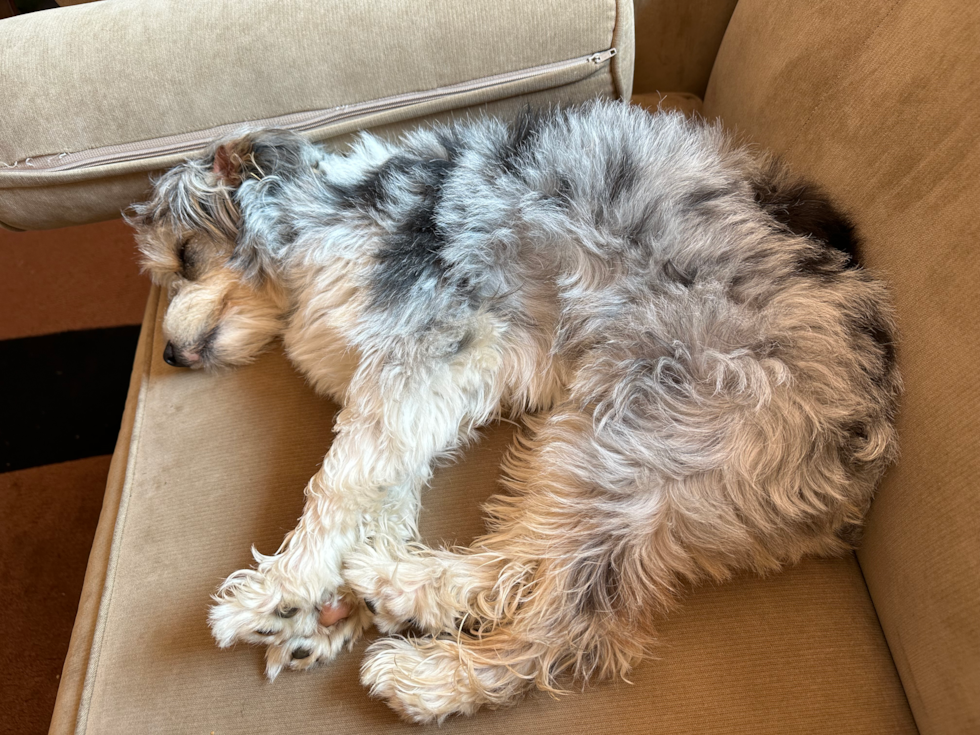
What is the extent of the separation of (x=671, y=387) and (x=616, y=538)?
31 centimetres

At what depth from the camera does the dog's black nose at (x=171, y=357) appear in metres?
1.46

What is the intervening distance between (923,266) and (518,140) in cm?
84

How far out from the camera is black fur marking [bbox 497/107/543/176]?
134 cm

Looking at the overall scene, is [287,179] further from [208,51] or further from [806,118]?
[806,118]

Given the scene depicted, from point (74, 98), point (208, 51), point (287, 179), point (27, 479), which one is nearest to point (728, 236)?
point (287, 179)

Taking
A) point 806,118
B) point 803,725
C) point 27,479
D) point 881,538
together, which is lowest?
point 27,479

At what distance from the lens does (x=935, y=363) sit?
3.24 ft

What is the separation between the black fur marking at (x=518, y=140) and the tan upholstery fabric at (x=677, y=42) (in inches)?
21.6

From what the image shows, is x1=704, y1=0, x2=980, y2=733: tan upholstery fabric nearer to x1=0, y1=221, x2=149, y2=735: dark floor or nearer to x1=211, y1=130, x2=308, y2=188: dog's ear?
x1=211, y1=130, x2=308, y2=188: dog's ear

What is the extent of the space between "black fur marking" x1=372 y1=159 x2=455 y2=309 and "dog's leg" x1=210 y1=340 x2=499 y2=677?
152 millimetres

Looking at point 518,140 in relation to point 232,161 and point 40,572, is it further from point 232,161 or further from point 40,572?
point 40,572

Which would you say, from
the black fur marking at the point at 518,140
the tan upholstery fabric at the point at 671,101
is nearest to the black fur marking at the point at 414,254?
the black fur marking at the point at 518,140

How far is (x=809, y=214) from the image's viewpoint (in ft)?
3.93

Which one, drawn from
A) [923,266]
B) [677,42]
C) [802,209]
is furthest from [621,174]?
[677,42]
